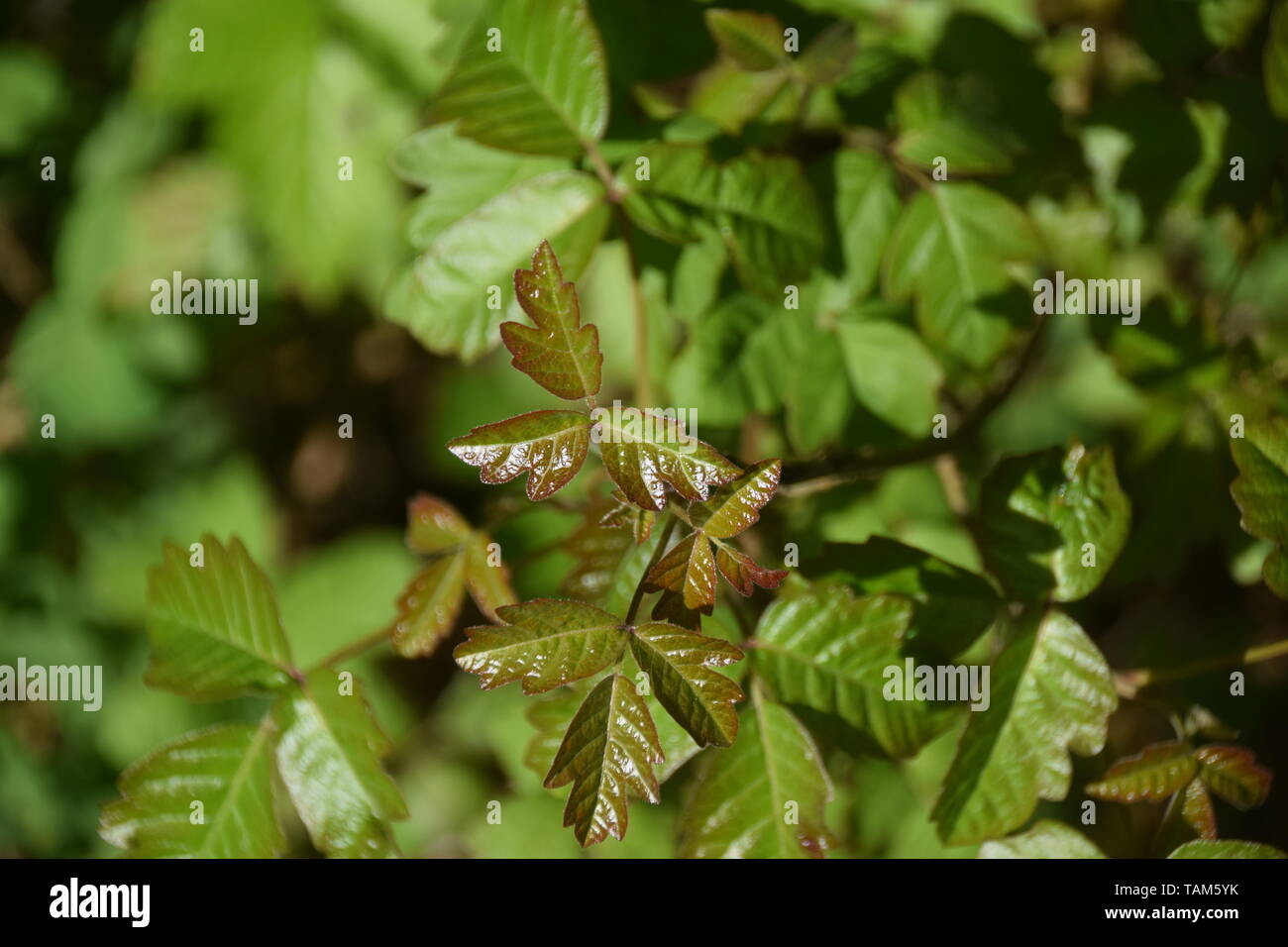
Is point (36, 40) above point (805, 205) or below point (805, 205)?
above

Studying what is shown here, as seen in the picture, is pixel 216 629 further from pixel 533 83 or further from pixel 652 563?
pixel 533 83

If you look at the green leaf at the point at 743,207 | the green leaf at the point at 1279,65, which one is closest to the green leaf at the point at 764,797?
the green leaf at the point at 743,207

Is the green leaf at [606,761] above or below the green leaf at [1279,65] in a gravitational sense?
below

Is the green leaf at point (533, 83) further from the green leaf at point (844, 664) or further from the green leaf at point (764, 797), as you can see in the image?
the green leaf at point (764, 797)

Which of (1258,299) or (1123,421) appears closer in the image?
(1258,299)

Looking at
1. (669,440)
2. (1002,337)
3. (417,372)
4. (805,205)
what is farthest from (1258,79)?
(417,372)

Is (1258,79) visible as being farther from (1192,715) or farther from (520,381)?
(520,381)
